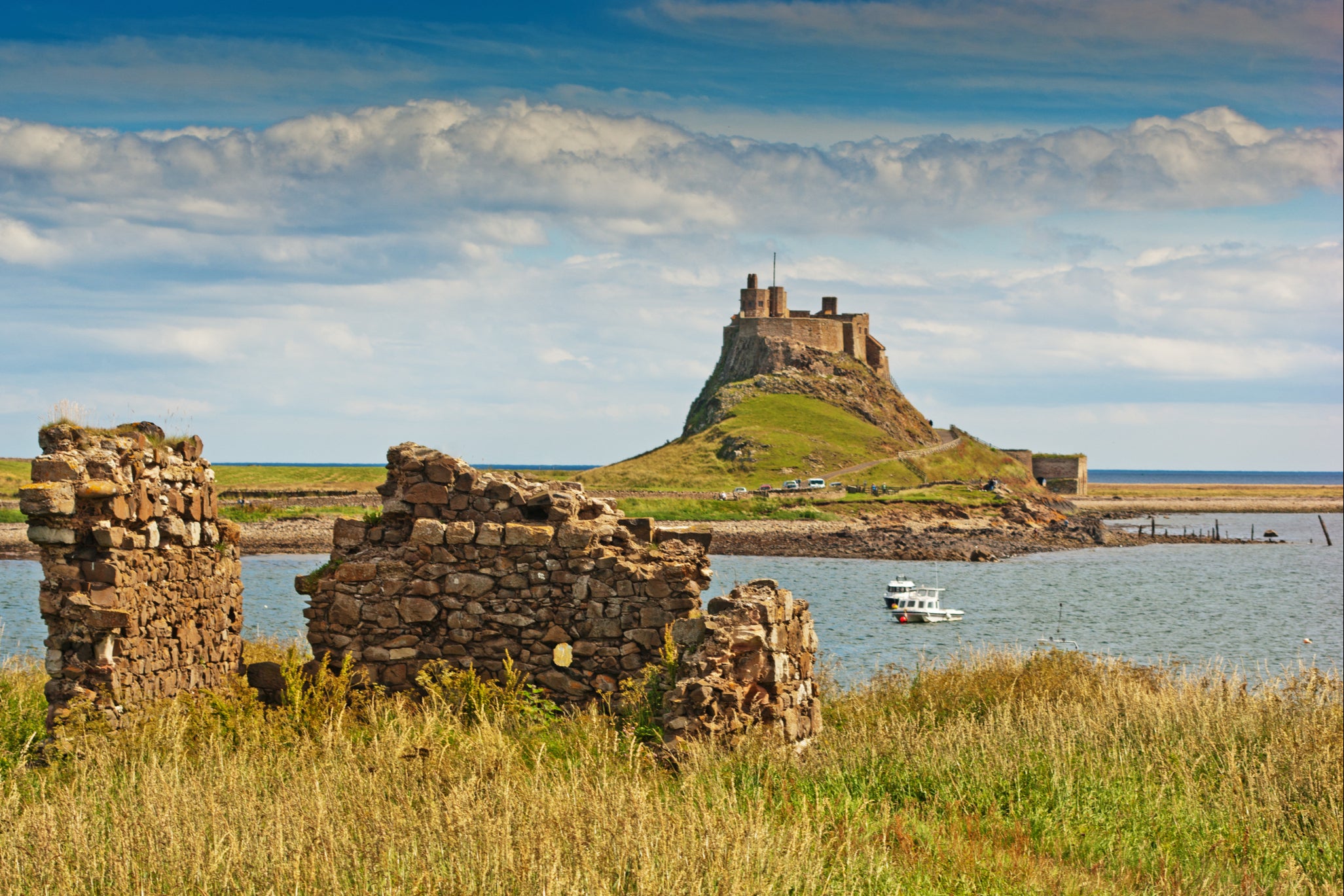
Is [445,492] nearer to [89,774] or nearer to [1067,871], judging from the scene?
[89,774]

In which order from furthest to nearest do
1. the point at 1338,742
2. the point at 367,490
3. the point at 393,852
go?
the point at 367,490 < the point at 1338,742 < the point at 393,852

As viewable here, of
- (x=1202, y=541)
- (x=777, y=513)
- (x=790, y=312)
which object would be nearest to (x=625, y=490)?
(x=777, y=513)

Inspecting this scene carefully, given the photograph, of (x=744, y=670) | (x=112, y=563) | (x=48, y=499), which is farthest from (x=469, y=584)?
(x=48, y=499)

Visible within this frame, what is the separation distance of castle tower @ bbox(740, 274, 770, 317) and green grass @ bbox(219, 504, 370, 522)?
232 ft

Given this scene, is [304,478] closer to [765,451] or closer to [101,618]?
[765,451]

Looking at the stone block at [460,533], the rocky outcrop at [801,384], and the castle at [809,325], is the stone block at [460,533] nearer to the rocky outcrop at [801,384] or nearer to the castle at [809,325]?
the rocky outcrop at [801,384]

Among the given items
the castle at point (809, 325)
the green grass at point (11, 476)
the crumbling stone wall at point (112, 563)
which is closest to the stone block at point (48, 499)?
the crumbling stone wall at point (112, 563)

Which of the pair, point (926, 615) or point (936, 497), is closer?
point (926, 615)

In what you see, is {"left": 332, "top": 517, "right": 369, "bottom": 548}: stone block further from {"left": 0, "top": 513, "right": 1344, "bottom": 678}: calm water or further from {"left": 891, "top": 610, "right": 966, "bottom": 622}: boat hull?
{"left": 891, "top": 610, "right": 966, "bottom": 622}: boat hull

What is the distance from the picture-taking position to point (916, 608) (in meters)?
41.9

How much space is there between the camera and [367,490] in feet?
276

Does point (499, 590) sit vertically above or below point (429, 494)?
below

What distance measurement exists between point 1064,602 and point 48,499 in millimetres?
44505

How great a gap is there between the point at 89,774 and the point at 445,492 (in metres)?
4.00
